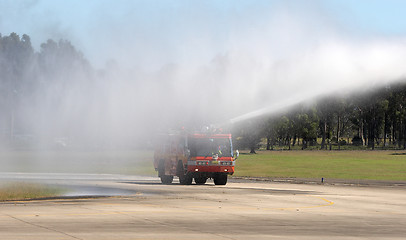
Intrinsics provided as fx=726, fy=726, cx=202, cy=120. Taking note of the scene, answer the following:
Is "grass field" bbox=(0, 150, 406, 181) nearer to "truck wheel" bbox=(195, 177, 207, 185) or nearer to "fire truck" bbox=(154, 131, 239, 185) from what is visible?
"truck wheel" bbox=(195, 177, 207, 185)

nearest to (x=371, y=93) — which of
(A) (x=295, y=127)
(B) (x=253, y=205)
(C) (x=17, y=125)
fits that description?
(A) (x=295, y=127)

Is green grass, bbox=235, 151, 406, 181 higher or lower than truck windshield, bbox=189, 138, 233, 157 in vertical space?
lower

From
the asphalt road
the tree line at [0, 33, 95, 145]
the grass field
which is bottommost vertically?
the asphalt road

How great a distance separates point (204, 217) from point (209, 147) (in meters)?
19.7

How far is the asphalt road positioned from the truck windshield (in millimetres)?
8277

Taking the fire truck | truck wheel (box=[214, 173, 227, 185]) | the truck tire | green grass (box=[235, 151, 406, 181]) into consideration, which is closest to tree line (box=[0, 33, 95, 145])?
the truck tire

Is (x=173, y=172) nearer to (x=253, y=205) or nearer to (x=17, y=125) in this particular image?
(x=253, y=205)

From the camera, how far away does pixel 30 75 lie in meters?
48.9

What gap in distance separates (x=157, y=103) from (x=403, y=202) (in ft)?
66.2

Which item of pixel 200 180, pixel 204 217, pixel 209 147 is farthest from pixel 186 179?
pixel 204 217

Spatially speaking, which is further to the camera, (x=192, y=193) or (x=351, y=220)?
(x=192, y=193)

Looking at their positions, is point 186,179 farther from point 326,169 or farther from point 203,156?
point 326,169

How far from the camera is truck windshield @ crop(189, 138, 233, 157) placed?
4278 centimetres

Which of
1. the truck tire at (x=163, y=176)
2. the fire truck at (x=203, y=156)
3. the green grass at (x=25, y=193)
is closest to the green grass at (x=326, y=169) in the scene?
the truck tire at (x=163, y=176)
